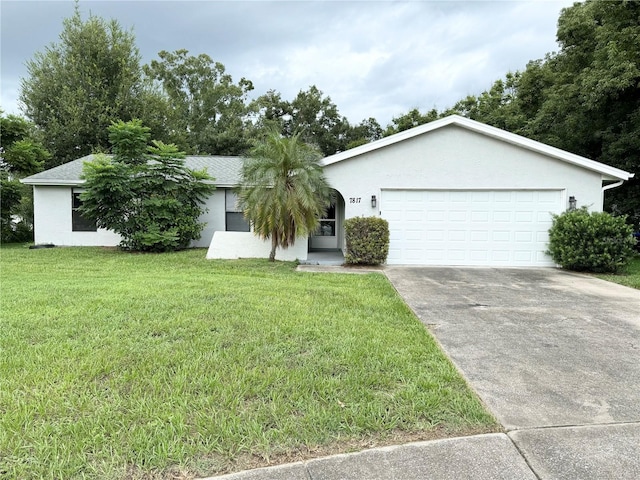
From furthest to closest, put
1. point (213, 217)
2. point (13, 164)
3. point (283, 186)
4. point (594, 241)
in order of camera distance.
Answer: point (13, 164), point (213, 217), point (283, 186), point (594, 241)

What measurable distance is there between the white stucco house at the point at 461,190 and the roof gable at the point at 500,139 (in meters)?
0.03

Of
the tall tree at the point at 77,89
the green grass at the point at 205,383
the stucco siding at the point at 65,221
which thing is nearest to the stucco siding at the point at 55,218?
the stucco siding at the point at 65,221

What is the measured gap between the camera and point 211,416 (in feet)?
8.50

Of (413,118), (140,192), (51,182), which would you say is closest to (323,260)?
(140,192)

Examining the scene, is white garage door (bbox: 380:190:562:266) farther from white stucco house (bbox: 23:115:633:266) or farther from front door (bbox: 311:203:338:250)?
front door (bbox: 311:203:338:250)

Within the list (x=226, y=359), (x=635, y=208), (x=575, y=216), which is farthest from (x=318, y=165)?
(x=635, y=208)

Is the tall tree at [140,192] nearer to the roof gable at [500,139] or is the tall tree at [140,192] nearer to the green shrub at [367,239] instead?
the roof gable at [500,139]

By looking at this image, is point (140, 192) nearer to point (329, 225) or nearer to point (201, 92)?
point (329, 225)

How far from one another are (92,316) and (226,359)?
7.87ft

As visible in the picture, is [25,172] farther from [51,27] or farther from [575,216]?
[575,216]

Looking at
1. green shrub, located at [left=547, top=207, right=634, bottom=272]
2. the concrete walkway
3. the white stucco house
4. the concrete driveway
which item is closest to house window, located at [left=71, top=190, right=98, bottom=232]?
the white stucco house

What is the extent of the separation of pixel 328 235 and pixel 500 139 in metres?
6.77

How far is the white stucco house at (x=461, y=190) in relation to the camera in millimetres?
10141

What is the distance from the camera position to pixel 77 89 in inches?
782
